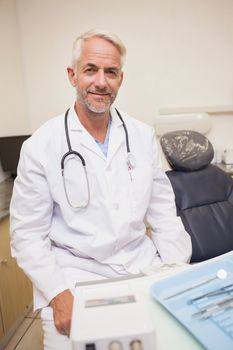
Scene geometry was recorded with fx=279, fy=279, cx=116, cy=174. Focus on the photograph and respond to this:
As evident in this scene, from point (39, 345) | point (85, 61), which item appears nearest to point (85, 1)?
point (85, 61)

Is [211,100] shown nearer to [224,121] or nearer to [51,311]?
[224,121]

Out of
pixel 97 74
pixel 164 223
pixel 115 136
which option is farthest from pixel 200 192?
pixel 97 74

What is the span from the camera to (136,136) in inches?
50.3

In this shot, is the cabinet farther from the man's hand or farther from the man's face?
the man's face

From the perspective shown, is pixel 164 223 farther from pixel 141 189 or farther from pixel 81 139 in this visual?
pixel 81 139

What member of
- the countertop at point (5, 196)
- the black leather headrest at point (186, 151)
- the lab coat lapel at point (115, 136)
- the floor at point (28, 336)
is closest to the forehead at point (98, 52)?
the lab coat lapel at point (115, 136)

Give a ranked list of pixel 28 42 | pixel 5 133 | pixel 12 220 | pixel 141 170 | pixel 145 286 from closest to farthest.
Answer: pixel 145 286
pixel 12 220
pixel 141 170
pixel 5 133
pixel 28 42

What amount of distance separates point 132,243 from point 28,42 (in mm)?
2028

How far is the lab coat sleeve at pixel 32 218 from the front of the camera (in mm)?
1040

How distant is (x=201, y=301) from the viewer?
0.67m

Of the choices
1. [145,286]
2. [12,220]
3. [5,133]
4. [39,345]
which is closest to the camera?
[145,286]

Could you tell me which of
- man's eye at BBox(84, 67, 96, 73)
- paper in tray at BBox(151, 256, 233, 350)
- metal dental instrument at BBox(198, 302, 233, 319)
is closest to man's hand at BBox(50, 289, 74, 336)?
paper in tray at BBox(151, 256, 233, 350)

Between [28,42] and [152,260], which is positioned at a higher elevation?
[28,42]

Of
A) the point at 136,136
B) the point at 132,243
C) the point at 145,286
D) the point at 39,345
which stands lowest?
the point at 39,345
